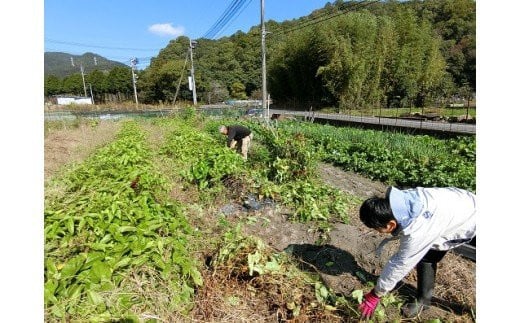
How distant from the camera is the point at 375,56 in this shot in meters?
24.7

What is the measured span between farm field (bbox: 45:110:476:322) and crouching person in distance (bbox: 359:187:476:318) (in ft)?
1.34

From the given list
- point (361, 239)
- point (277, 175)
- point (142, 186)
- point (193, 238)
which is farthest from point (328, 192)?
point (142, 186)

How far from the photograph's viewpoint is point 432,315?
2422 mm

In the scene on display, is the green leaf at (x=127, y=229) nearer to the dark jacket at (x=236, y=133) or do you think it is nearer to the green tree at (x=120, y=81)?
the dark jacket at (x=236, y=133)

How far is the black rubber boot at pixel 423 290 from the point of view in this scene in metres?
2.42

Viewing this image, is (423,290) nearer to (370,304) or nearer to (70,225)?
(370,304)

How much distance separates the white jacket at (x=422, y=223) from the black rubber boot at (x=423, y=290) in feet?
0.86

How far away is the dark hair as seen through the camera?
205 cm

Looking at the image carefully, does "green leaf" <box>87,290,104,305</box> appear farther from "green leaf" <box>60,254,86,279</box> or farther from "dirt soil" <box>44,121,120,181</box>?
"dirt soil" <box>44,121,120,181</box>

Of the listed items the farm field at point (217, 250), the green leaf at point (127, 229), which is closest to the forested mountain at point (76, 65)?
the farm field at point (217, 250)

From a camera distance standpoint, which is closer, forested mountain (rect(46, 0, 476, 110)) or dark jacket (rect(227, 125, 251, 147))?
dark jacket (rect(227, 125, 251, 147))

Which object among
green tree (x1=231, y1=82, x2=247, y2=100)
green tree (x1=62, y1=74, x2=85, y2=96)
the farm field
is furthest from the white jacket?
green tree (x1=62, y1=74, x2=85, y2=96)

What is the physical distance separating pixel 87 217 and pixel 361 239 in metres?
2.60

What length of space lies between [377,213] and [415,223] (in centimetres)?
24
